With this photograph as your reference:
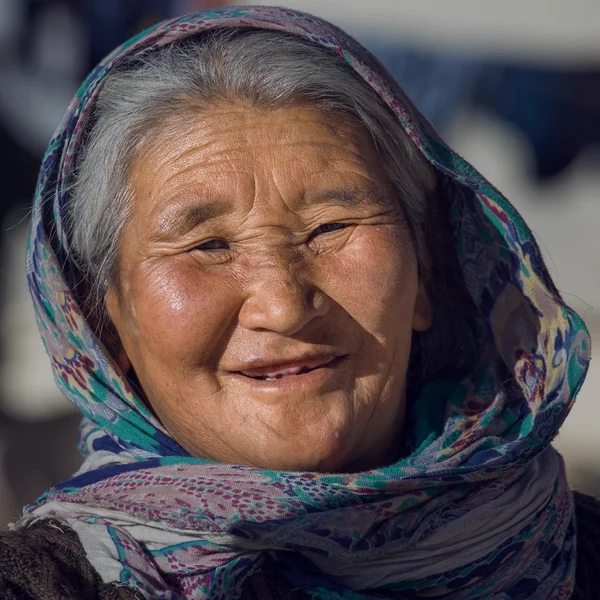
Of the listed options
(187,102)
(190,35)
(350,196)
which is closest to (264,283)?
(350,196)

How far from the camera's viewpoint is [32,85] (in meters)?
7.88

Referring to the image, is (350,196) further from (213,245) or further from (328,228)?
(213,245)

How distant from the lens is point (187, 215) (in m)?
2.16

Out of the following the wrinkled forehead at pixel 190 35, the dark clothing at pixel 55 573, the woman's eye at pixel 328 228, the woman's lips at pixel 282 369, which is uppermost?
the wrinkled forehead at pixel 190 35

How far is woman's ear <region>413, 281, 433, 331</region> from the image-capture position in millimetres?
Result: 2479

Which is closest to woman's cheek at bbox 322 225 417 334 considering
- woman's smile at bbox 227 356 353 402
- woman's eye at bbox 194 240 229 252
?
woman's smile at bbox 227 356 353 402

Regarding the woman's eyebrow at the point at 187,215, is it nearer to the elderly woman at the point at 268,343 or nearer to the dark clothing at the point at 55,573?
the elderly woman at the point at 268,343

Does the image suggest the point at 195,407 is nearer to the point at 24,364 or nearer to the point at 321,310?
the point at 321,310

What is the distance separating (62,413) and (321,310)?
4.64m

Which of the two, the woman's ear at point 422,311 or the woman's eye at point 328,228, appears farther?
the woman's ear at point 422,311

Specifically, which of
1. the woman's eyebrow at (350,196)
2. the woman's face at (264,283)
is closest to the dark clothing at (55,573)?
the woman's face at (264,283)

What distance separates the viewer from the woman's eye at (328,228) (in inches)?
87.5

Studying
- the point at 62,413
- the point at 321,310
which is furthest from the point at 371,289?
the point at 62,413

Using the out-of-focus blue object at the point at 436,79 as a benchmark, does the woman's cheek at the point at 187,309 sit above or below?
below
